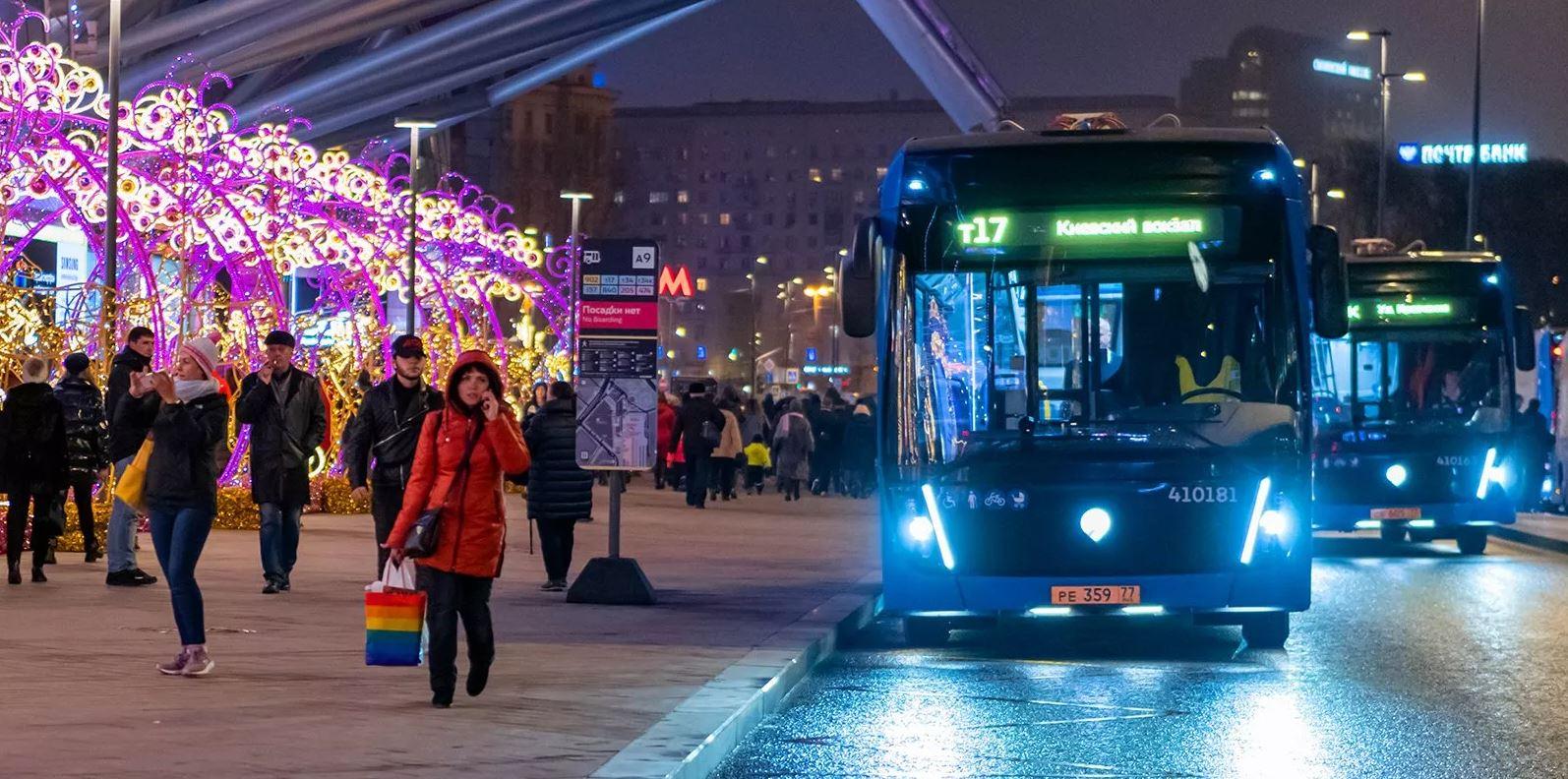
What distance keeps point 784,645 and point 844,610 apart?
239 cm

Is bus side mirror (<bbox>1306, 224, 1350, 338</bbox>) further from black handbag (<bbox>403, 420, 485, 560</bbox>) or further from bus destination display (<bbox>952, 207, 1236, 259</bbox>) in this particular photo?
black handbag (<bbox>403, 420, 485, 560</bbox>)

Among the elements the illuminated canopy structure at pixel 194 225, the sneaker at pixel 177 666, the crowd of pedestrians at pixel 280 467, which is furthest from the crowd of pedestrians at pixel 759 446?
the sneaker at pixel 177 666

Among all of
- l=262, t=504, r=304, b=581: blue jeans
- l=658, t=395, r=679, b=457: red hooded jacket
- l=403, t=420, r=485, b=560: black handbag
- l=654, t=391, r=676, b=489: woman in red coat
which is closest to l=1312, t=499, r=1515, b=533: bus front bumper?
l=262, t=504, r=304, b=581: blue jeans

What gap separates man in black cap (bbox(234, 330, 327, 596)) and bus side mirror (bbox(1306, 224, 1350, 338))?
628 cm

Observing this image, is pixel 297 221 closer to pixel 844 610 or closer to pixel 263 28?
pixel 263 28

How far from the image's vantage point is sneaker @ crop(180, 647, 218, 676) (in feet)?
36.1

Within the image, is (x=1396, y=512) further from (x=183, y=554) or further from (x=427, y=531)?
(x=427, y=531)

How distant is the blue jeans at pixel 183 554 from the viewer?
11.1 metres

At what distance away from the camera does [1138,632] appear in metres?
16.3

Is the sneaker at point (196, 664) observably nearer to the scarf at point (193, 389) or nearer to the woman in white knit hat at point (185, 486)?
the woman in white knit hat at point (185, 486)

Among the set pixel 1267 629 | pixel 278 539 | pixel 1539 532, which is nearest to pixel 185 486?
pixel 278 539

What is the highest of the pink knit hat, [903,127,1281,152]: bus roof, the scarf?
[903,127,1281,152]: bus roof

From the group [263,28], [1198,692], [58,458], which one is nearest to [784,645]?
[1198,692]

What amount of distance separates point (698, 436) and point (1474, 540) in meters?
12.1
